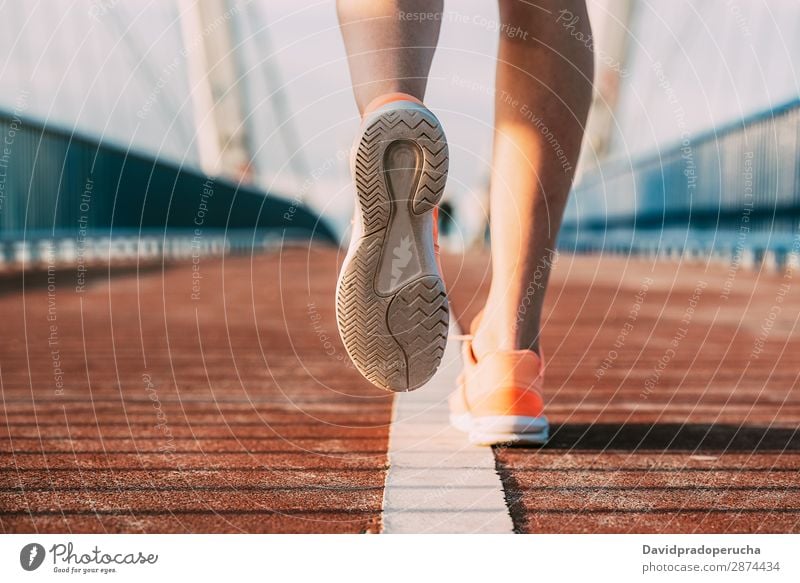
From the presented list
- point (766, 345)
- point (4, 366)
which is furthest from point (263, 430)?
point (766, 345)

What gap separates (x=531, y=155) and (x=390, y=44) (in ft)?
1.77

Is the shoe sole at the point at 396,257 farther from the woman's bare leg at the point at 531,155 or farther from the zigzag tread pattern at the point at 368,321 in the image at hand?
the woman's bare leg at the point at 531,155

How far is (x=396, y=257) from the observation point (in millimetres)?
1994

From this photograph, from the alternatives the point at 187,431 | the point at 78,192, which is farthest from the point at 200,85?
the point at 187,431

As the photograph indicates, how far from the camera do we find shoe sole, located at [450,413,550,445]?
241 centimetres

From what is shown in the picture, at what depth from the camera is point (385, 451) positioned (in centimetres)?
240

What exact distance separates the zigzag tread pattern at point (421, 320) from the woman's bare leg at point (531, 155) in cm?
50

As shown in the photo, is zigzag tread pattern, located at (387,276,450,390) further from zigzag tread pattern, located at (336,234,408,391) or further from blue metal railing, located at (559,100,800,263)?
blue metal railing, located at (559,100,800,263)

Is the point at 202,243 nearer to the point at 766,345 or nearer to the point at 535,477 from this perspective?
the point at 766,345

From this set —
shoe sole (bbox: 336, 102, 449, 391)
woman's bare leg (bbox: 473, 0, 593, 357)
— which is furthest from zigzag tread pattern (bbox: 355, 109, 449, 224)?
woman's bare leg (bbox: 473, 0, 593, 357)

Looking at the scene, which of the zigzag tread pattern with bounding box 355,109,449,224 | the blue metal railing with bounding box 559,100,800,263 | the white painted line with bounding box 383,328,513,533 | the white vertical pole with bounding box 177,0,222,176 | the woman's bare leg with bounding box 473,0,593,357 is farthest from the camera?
the white vertical pole with bounding box 177,0,222,176
